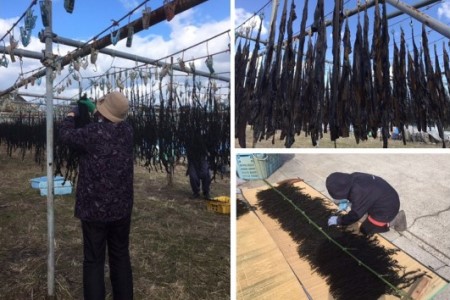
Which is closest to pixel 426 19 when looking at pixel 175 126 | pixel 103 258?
pixel 103 258

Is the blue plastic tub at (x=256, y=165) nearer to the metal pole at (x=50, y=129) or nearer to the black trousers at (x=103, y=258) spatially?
the black trousers at (x=103, y=258)

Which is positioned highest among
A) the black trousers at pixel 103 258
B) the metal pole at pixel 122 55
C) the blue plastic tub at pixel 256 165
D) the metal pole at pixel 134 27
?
the metal pole at pixel 122 55

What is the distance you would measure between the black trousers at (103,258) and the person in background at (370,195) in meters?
1.38

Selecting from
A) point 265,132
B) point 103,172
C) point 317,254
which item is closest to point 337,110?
point 265,132

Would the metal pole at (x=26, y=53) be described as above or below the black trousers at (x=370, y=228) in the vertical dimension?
above

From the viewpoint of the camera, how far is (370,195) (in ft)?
4.12

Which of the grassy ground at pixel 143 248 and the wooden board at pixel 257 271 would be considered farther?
the grassy ground at pixel 143 248

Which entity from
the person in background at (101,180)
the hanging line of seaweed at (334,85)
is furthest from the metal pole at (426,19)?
the person in background at (101,180)

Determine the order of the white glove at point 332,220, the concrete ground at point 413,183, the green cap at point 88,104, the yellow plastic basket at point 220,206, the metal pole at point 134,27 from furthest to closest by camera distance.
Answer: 1. the yellow plastic basket at point 220,206
2. the green cap at point 88,104
3. the metal pole at point 134,27
4. the white glove at point 332,220
5. the concrete ground at point 413,183

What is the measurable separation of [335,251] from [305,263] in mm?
222

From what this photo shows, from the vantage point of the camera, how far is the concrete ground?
1096 millimetres

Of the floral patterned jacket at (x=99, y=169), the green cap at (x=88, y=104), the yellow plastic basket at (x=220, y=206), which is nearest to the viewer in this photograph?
the floral patterned jacket at (x=99, y=169)

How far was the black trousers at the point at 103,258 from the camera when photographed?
2037 millimetres

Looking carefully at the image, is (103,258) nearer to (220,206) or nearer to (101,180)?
(101,180)
